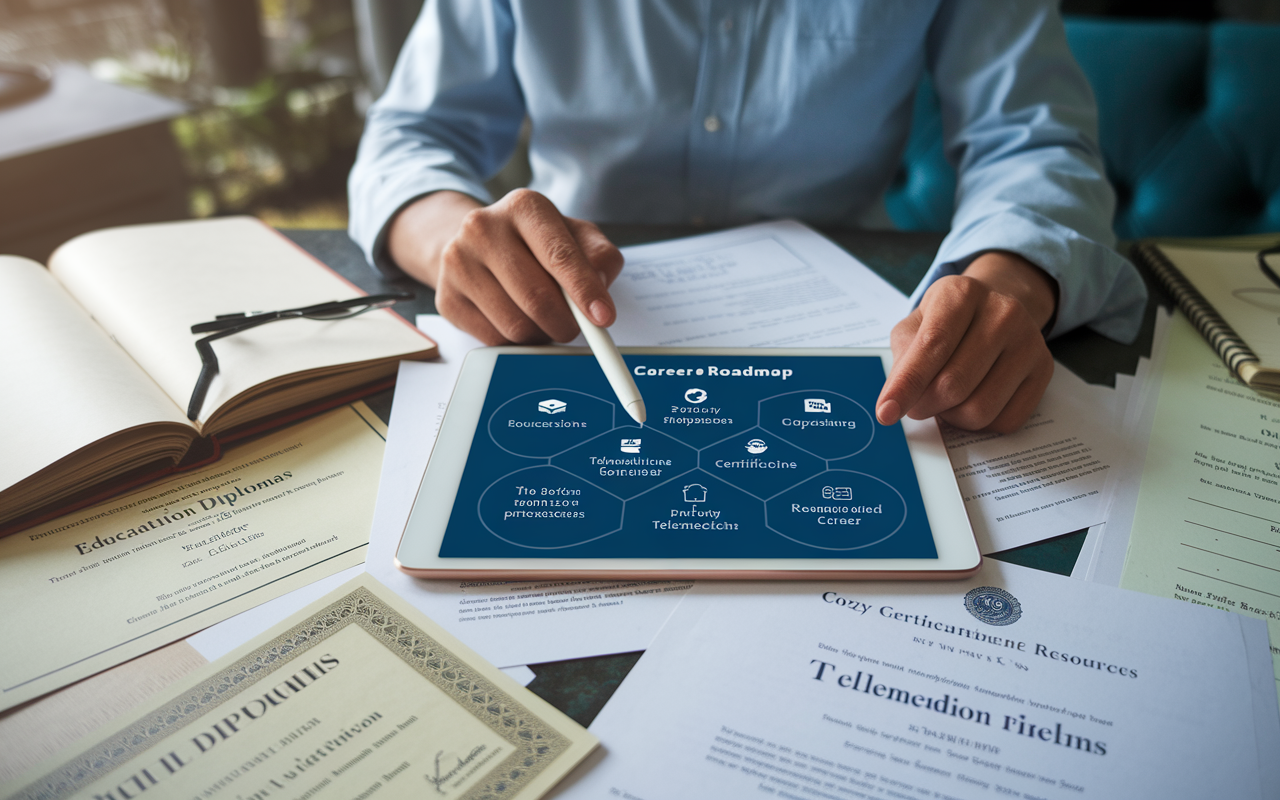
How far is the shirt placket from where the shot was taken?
0.87 meters

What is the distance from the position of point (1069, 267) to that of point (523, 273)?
463 mm

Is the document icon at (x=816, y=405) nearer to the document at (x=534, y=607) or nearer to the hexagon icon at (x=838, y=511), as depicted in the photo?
the hexagon icon at (x=838, y=511)

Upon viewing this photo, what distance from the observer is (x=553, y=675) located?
15.3 inches

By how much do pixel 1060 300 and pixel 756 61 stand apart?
1.52ft

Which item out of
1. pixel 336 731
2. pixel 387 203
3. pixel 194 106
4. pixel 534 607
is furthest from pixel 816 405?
pixel 194 106

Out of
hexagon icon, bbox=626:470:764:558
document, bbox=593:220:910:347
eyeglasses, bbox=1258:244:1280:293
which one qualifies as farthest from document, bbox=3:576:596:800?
eyeglasses, bbox=1258:244:1280:293

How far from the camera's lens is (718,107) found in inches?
35.5

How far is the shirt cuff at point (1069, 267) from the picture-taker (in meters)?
0.64

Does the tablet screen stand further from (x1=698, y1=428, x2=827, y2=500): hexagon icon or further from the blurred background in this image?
the blurred background

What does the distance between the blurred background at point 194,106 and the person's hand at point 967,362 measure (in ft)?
4.89

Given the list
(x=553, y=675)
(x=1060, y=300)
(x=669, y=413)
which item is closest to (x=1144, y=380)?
(x=1060, y=300)

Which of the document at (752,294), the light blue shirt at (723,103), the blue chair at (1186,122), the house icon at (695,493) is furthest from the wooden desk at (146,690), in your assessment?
the blue chair at (1186,122)

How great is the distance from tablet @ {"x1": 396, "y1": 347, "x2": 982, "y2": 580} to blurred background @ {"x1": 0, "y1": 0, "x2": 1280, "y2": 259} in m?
1.30

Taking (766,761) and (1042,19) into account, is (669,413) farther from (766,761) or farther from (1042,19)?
(1042,19)
